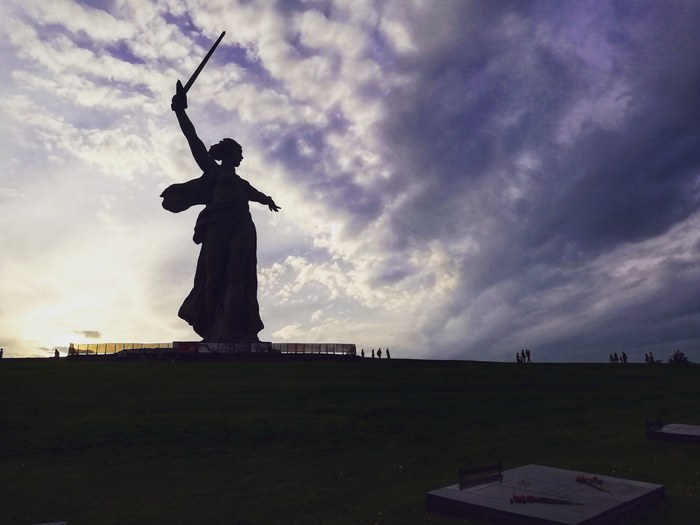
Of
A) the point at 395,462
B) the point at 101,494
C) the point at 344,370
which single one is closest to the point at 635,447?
the point at 395,462

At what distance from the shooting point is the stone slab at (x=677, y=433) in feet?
40.7

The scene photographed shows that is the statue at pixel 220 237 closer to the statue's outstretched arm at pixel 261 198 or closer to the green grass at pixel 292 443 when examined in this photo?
the statue's outstretched arm at pixel 261 198

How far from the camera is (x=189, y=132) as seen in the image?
34156 millimetres

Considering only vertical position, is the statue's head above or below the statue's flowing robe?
above

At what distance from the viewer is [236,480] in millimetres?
11273

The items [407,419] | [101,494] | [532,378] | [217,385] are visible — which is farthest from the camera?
[532,378]

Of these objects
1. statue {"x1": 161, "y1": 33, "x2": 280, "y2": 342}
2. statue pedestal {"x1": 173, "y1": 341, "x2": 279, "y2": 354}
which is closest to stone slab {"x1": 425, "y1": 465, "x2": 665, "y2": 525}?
statue pedestal {"x1": 173, "y1": 341, "x2": 279, "y2": 354}

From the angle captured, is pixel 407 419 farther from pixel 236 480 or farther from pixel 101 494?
pixel 101 494

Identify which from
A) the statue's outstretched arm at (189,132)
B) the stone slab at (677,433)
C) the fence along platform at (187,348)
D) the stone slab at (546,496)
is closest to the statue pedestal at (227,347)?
the fence along platform at (187,348)

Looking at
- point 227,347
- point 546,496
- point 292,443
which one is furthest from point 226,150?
point 546,496

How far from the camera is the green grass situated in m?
9.71

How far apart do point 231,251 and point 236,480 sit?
24.2 m

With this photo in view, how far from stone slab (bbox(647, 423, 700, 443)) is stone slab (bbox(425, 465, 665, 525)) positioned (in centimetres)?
453

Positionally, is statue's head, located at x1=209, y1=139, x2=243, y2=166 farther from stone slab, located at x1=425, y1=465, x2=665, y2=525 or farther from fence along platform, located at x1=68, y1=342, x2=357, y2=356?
stone slab, located at x1=425, y1=465, x2=665, y2=525
